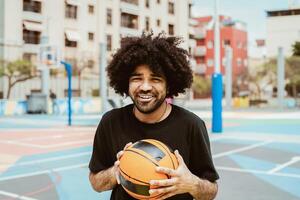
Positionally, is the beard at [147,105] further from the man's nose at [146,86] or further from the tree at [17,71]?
the tree at [17,71]

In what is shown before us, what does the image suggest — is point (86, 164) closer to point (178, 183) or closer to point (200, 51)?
point (178, 183)

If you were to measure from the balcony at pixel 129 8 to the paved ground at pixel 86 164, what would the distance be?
25.4 m

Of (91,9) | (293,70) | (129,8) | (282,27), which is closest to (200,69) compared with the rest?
(293,70)

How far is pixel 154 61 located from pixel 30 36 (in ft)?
105

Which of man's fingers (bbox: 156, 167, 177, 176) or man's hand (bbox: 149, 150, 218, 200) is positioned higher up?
man's fingers (bbox: 156, 167, 177, 176)

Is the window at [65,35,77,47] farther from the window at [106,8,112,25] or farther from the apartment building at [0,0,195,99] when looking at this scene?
the window at [106,8,112,25]

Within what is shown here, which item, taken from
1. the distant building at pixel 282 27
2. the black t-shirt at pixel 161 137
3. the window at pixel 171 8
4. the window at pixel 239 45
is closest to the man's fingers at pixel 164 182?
the black t-shirt at pixel 161 137

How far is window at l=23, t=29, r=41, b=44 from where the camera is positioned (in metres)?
32.6

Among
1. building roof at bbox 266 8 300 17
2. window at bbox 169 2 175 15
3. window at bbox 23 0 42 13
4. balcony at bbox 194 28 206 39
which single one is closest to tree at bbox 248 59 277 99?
building roof at bbox 266 8 300 17

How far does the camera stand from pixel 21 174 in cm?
817

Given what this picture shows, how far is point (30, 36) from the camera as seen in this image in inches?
1310

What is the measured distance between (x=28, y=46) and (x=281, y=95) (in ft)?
59.4

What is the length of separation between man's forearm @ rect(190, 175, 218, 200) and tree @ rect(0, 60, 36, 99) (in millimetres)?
29697

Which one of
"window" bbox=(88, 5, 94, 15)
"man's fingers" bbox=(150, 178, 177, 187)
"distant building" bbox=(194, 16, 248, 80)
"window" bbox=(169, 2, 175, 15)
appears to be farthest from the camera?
A: "distant building" bbox=(194, 16, 248, 80)
